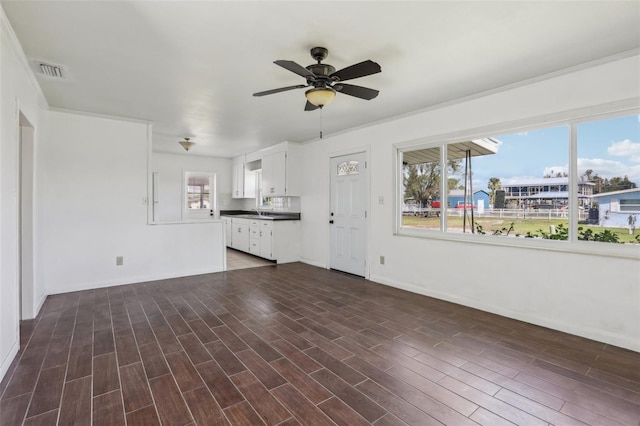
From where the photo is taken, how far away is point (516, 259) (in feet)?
10.6

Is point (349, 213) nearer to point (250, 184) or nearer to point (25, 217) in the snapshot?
point (250, 184)

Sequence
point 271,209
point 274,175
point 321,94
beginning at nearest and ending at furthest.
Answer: point 321,94
point 274,175
point 271,209

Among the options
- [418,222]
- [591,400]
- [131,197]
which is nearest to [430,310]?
[418,222]

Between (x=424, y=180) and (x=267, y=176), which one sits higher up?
(x=267, y=176)

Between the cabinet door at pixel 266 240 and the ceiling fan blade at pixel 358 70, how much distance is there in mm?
4067

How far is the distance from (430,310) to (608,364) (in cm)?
148

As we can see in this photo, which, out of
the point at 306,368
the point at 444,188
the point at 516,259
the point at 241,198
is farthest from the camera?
the point at 241,198

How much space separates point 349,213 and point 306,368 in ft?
10.7

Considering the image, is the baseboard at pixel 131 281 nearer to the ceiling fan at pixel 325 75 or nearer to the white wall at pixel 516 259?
the white wall at pixel 516 259

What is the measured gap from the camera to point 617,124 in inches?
107

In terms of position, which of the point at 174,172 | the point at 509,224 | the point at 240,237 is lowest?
the point at 240,237

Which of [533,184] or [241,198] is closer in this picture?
[533,184]

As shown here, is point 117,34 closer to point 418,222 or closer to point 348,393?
point 348,393

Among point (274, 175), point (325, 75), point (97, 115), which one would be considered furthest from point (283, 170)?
point (325, 75)
